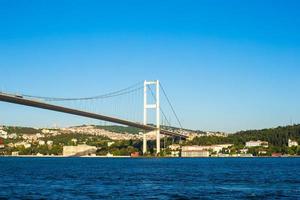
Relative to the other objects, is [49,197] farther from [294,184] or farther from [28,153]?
[28,153]

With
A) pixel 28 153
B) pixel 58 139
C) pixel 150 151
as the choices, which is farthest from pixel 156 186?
pixel 58 139

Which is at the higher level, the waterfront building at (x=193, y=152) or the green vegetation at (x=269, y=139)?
the green vegetation at (x=269, y=139)

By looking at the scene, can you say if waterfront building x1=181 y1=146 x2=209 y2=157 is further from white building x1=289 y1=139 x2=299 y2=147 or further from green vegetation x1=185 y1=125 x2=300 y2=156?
white building x1=289 y1=139 x2=299 y2=147

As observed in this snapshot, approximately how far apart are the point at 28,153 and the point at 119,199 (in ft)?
385

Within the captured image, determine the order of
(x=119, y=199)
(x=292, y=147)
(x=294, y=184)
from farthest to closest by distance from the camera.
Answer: (x=292, y=147) < (x=294, y=184) < (x=119, y=199)

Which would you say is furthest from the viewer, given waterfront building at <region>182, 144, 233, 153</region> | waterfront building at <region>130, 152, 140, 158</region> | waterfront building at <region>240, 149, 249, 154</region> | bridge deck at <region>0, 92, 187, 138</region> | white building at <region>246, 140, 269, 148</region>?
white building at <region>246, 140, 269, 148</region>

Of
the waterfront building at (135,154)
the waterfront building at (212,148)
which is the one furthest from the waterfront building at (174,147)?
the waterfront building at (135,154)

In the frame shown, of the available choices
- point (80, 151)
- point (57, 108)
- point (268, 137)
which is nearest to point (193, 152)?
point (80, 151)

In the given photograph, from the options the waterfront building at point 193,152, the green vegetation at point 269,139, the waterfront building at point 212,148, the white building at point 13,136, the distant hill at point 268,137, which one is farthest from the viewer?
the white building at point 13,136

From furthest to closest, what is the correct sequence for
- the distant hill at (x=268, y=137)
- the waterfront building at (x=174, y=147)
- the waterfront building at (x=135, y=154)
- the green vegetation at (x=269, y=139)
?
the distant hill at (x=268, y=137) → the green vegetation at (x=269, y=139) → the waterfront building at (x=174, y=147) → the waterfront building at (x=135, y=154)

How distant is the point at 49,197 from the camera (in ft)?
68.5

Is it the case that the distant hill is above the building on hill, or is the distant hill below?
below

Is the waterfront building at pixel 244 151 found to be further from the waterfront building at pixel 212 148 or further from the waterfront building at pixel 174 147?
the waterfront building at pixel 174 147

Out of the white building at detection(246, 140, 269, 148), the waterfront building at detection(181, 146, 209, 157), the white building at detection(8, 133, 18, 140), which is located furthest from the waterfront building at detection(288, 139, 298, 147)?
the white building at detection(8, 133, 18, 140)
